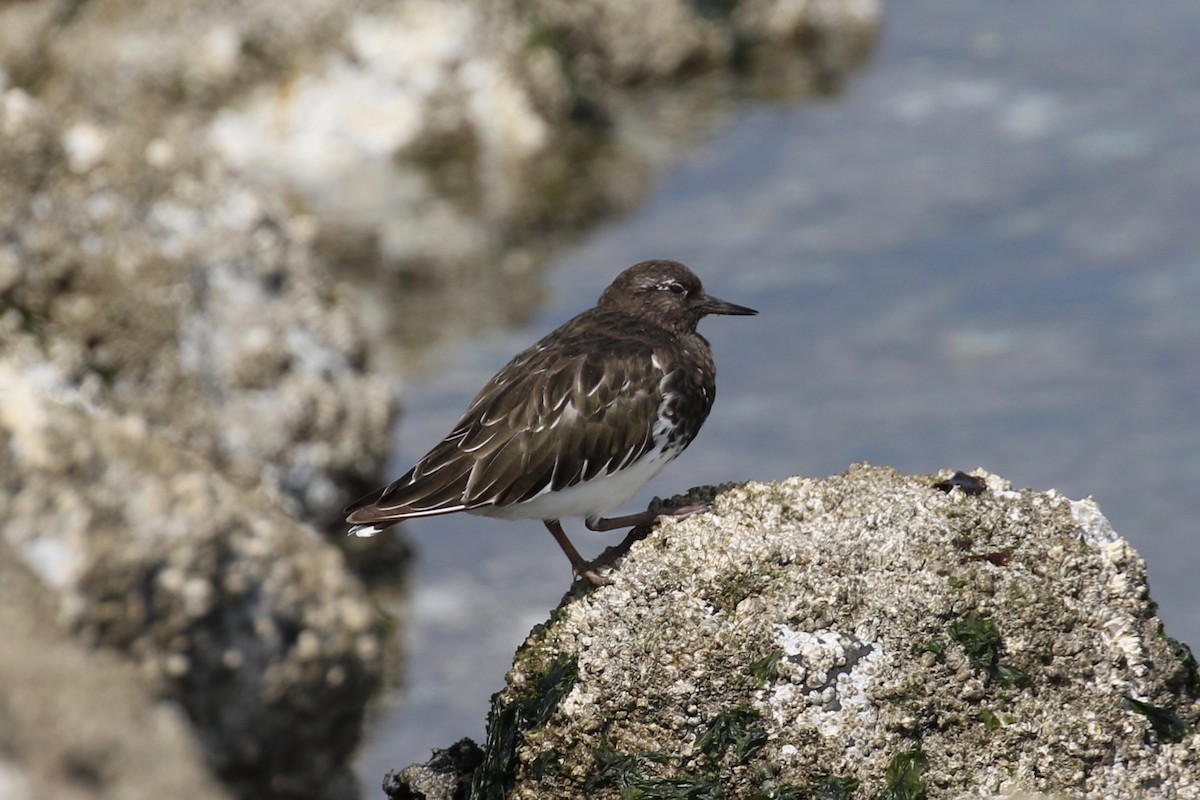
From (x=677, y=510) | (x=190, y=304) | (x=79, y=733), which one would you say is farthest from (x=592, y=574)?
(x=190, y=304)

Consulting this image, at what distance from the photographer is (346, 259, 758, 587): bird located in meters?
5.11

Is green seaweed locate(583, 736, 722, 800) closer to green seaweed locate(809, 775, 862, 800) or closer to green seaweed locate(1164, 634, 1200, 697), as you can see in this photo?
green seaweed locate(809, 775, 862, 800)

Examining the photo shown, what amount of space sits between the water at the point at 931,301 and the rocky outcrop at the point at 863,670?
2.36 m

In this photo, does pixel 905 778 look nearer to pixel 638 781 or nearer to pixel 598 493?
pixel 638 781

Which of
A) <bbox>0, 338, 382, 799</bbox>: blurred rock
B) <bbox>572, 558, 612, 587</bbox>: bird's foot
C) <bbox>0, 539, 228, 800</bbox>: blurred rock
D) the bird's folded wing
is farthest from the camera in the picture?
the bird's folded wing

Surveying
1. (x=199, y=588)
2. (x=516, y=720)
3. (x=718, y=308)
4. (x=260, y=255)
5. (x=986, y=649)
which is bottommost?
(x=986, y=649)

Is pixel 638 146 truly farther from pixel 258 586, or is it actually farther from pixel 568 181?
pixel 258 586

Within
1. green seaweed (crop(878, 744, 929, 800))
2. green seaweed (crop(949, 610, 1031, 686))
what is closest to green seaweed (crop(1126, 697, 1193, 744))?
green seaweed (crop(949, 610, 1031, 686))

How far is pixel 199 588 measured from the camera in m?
4.40

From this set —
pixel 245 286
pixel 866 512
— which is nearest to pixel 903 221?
pixel 245 286

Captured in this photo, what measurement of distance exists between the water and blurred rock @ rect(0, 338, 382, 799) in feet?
4.73

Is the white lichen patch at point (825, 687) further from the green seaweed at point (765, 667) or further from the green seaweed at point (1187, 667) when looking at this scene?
the green seaweed at point (1187, 667)

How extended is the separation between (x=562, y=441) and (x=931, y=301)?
5698 millimetres

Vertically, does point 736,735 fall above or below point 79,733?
above
